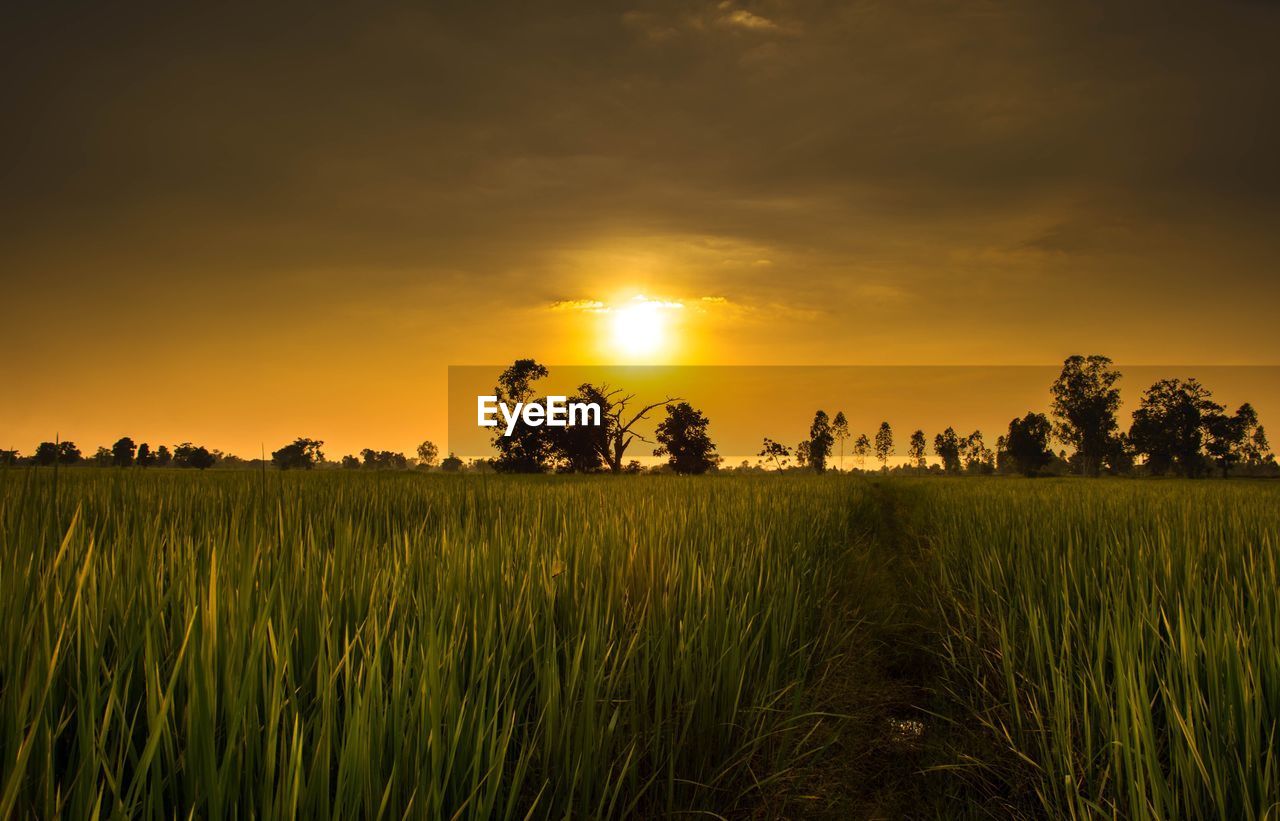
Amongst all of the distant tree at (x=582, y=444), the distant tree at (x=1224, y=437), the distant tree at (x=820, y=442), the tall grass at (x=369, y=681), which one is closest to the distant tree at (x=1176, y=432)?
the distant tree at (x=1224, y=437)

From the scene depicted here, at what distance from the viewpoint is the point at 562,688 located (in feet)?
7.42

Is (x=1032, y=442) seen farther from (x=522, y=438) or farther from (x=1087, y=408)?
(x=522, y=438)

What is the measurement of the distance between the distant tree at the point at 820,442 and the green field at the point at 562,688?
108548mm

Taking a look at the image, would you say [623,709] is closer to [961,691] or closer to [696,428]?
[961,691]

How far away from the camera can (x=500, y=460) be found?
45.3 meters

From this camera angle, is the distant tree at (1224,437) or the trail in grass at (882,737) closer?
the trail in grass at (882,737)

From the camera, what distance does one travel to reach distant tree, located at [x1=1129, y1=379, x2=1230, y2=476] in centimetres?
7925

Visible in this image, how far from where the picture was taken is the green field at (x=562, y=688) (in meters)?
1.20

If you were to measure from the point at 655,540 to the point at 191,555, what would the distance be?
2.41 meters

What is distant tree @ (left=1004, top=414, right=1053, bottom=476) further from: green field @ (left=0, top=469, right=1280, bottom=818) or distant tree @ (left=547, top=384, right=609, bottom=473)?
green field @ (left=0, top=469, right=1280, bottom=818)

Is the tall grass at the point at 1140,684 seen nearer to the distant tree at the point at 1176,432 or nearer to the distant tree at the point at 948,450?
the distant tree at the point at 1176,432

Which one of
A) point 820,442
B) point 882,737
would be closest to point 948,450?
point 820,442

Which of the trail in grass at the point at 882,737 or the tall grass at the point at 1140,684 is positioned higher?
the tall grass at the point at 1140,684

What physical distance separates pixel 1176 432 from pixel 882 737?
100 m
